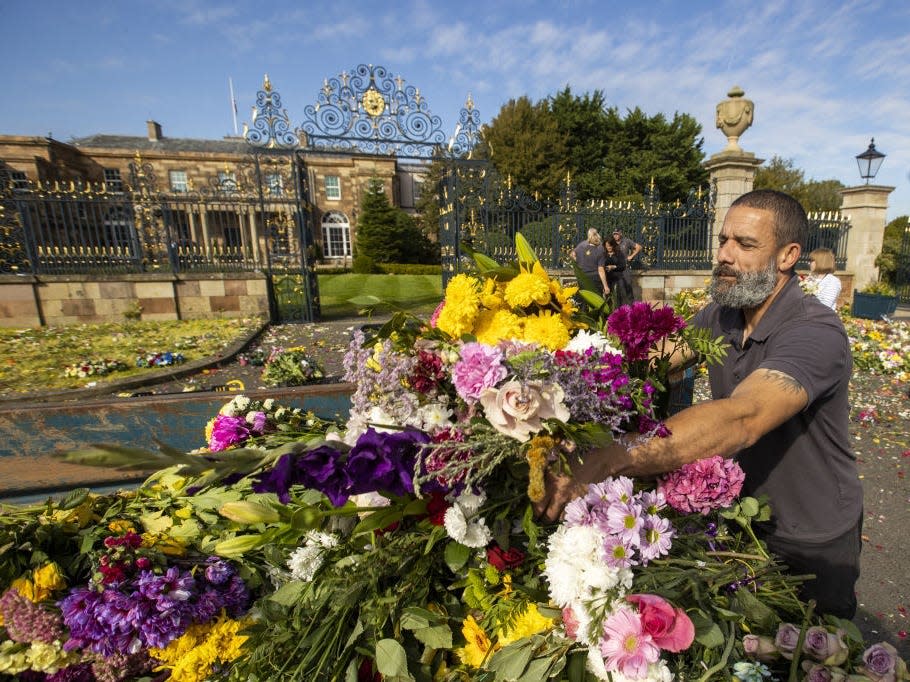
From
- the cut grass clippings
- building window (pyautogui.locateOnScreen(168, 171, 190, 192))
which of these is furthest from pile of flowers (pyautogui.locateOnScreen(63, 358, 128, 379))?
building window (pyautogui.locateOnScreen(168, 171, 190, 192))

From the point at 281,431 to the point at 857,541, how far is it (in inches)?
83.3

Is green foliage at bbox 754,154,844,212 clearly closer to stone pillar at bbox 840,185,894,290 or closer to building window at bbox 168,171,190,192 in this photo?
stone pillar at bbox 840,185,894,290

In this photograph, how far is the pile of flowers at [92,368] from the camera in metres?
7.01

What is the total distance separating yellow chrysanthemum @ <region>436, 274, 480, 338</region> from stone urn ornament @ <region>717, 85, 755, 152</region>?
12808mm

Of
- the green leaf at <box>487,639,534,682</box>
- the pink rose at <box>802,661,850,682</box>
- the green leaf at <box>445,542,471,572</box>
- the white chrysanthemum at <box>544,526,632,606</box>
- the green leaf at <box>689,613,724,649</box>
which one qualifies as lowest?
the pink rose at <box>802,661,850,682</box>

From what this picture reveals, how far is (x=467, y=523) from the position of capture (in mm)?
1096

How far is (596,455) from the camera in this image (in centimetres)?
109

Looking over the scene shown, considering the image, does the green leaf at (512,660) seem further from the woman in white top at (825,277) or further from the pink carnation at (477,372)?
the woman in white top at (825,277)

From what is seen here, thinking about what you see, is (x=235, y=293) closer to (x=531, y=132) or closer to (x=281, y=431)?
(x=281, y=431)

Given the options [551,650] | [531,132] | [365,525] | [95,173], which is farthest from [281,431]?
[95,173]

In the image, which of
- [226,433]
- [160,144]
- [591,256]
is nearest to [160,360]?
[226,433]

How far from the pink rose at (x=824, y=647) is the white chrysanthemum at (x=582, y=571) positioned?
1.55 ft

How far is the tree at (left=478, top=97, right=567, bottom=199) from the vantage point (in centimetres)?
2981

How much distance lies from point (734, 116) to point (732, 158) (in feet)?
3.04
